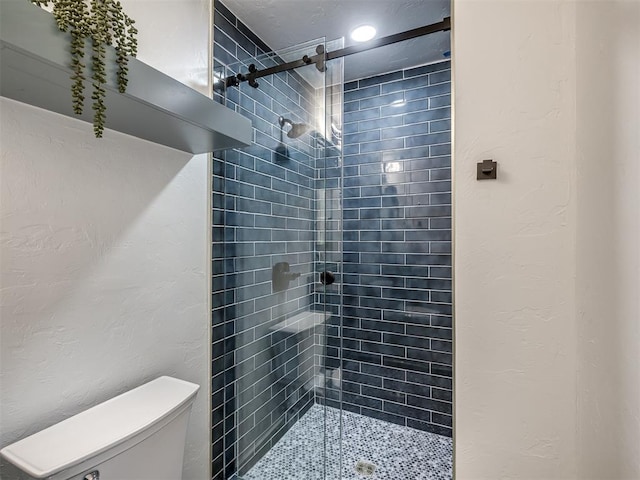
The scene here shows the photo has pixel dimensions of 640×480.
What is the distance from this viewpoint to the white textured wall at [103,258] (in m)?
0.86

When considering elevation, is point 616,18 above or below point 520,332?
above

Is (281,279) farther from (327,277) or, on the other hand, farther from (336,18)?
(336,18)

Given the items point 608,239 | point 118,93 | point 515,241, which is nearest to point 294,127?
point 118,93

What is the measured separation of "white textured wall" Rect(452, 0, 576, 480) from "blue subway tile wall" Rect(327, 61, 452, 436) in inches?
36.5

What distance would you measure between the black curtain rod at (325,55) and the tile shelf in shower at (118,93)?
504 millimetres

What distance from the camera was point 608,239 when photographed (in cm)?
82

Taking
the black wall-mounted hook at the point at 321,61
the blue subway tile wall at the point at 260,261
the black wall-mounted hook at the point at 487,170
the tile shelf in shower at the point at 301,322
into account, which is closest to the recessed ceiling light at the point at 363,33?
the black wall-mounted hook at the point at 321,61

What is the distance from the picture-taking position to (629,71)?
71 cm

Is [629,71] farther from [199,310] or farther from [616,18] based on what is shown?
[199,310]

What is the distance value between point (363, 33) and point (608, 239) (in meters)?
1.58

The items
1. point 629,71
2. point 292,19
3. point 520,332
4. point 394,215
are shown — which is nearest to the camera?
point 629,71

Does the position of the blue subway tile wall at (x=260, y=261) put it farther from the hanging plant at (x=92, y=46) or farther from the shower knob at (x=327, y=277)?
the hanging plant at (x=92, y=46)

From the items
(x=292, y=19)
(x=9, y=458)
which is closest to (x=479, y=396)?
(x=9, y=458)

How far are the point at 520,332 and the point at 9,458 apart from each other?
1.50 metres
